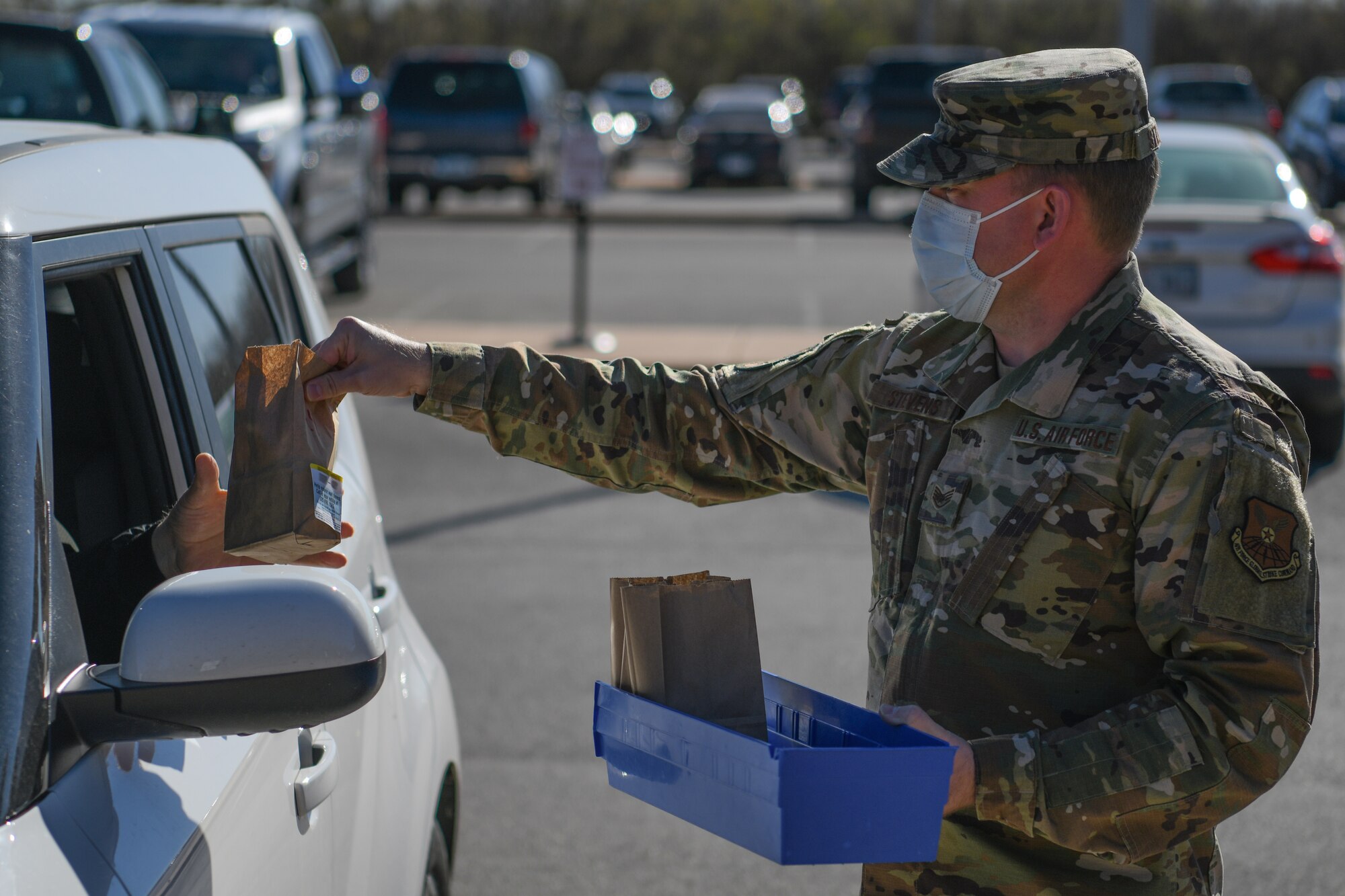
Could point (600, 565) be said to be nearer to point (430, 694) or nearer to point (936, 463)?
point (430, 694)

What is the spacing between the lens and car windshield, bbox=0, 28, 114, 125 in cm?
680

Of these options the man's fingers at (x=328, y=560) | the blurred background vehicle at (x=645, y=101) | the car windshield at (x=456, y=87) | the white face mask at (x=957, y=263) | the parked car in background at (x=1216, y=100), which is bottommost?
the blurred background vehicle at (x=645, y=101)

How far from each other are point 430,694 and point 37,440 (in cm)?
136

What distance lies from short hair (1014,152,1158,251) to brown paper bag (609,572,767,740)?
673 millimetres

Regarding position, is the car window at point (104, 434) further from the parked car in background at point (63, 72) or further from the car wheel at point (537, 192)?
the car wheel at point (537, 192)

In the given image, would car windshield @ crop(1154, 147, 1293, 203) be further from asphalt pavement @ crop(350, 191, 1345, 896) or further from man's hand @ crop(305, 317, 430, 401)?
man's hand @ crop(305, 317, 430, 401)

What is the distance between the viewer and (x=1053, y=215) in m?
2.01

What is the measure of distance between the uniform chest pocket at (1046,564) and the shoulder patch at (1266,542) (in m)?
0.16

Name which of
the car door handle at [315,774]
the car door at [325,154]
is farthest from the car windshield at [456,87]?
the car door handle at [315,774]

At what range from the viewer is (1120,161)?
1.97 meters

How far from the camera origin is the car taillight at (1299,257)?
7.96m

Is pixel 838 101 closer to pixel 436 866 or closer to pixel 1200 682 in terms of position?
pixel 436 866

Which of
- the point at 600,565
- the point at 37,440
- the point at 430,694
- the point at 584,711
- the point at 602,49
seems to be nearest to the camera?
the point at 37,440

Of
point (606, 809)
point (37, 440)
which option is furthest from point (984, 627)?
point (606, 809)
